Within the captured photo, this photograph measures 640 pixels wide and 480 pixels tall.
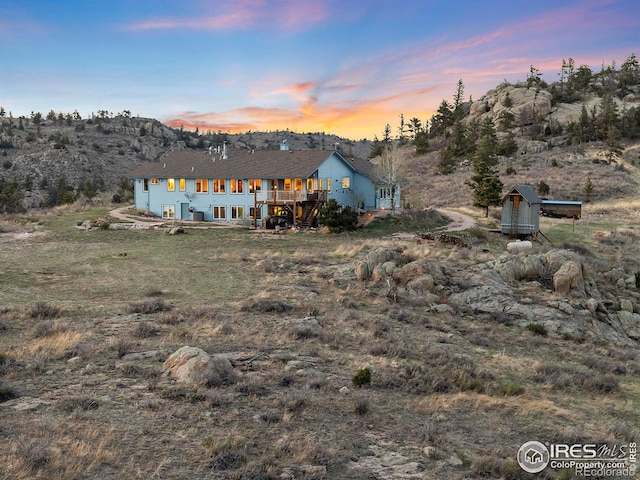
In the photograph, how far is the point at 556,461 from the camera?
9883mm

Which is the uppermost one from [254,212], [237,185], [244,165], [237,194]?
[244,165]

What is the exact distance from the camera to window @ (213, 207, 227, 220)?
5650cm

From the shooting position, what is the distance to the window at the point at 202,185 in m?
56.9

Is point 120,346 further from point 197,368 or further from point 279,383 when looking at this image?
point 279,383

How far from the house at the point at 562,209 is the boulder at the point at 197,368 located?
59.5 meters

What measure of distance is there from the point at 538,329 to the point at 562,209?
46.9 meters

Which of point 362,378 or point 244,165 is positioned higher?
point 244,165

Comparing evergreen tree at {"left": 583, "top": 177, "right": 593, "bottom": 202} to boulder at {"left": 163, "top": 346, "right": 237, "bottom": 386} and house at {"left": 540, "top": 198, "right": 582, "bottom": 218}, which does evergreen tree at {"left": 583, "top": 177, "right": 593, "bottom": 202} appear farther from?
boulder at {"left": 163, "top": 346, "right": 237, "bottom": 386}

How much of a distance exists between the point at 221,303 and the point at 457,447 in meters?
13.7

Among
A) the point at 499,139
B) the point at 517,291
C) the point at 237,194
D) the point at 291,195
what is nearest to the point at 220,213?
the point at 237,194

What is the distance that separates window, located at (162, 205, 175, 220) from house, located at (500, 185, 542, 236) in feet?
124

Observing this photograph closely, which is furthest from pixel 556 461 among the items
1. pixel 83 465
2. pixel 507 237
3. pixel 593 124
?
pixel 593 124

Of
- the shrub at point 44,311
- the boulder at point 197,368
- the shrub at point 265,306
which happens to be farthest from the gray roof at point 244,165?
the boulder at point 197,368

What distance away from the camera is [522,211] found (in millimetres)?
45594
